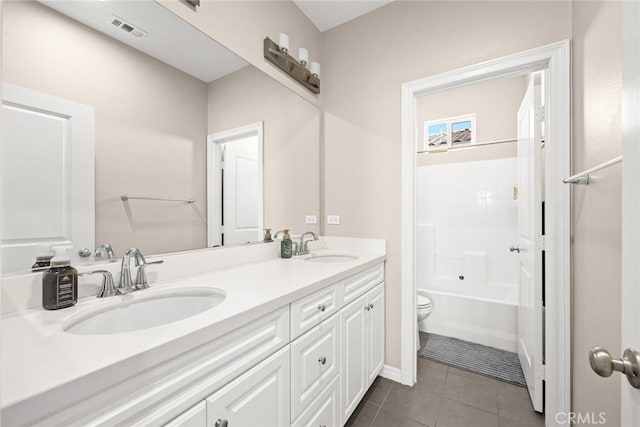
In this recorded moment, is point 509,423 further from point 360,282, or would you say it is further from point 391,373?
point 360,282

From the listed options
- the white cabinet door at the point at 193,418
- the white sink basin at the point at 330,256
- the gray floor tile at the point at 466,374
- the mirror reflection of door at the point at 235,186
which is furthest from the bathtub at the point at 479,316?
the white cabinet door at the point at 193,418

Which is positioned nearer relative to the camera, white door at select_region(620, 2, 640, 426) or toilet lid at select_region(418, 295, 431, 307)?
white door at select_region(620, 2, 640, 426)

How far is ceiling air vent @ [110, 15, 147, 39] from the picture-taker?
1.10m

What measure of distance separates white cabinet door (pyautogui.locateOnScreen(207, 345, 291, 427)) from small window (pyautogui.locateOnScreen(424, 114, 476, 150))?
2749 mm

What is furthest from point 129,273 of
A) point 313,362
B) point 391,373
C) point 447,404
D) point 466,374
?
point 466,374

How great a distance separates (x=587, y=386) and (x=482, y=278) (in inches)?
66.4

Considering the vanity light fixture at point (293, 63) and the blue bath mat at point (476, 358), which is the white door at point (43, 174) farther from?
the blue bath mat at point (476, 358)

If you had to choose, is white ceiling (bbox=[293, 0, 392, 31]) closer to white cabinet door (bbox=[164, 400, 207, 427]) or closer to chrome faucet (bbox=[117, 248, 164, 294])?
chrome faucet (bbox=[117, 248, 164, 294])

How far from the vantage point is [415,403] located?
1.71m

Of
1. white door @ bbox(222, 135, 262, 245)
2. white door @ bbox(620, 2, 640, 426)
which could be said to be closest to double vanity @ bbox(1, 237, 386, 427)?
white door @ bbox(222, 135, 262, 245)

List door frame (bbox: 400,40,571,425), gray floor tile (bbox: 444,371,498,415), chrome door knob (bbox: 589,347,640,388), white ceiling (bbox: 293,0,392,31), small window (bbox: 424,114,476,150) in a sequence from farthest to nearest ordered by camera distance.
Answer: small window (bbox: 424,114,476,150) → white ceiling (bbox: 293,0,392,31) → gray floor tile (bbox: 444,371,498,415) → door frame (bbox: 400,40,571,425) → chrome door knob (bbox: 589,347,640,388)

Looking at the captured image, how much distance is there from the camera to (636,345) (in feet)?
1.64

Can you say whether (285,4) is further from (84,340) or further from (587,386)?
(587,386)

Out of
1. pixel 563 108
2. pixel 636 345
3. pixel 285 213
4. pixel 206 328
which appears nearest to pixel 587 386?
pixel 636 345
